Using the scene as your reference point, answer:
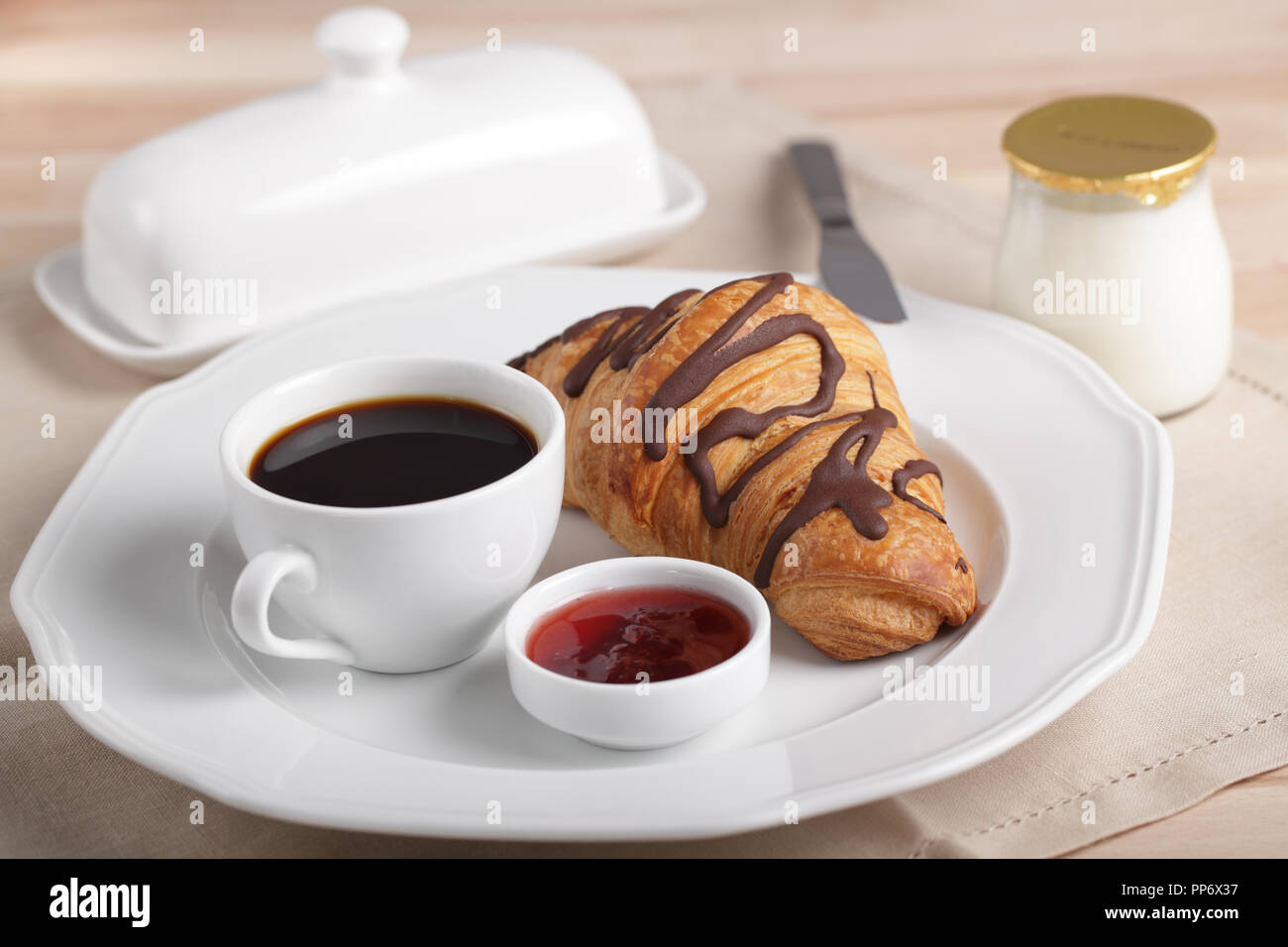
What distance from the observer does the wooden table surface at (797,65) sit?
2.93m

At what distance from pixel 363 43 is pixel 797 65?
4.97 feet

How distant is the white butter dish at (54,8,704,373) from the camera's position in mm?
2129

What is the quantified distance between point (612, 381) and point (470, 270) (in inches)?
29.2

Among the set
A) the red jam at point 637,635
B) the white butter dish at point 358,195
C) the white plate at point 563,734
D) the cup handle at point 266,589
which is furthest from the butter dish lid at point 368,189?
the red jam at point 637,635

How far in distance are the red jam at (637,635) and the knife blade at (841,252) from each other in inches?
31.8

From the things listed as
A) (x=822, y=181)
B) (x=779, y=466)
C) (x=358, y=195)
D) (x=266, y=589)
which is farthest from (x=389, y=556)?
(x=822, y=181)

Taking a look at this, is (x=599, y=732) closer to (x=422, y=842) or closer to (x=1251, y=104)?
(x=422, y=842)

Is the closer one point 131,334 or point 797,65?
point 131,334

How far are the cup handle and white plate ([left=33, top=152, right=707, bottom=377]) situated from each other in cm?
87

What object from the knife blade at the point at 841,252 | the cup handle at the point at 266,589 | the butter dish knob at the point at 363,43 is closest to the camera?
the cup handle at the point at 266,589

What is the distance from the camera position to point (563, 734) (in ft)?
4.54

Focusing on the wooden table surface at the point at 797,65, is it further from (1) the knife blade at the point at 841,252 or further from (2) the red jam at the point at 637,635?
(2) the red jam at the point at 637,635

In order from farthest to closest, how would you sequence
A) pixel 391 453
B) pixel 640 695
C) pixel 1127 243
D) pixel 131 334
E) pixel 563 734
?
pixel 131 334 → pixel 1127 243 → pixel 391 453 → pixel 563 734 → pixel 640 695

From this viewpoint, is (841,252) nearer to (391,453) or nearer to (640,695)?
(391,453)
